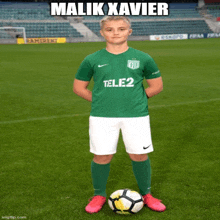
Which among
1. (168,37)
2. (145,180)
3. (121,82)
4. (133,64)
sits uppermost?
(133,64)

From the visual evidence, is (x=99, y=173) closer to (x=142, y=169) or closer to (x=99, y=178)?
(x=99, y=178)

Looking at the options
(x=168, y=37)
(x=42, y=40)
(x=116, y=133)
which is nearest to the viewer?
(x=116, y=133)

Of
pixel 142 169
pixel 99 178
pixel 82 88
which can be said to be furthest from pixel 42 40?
pixel 142 169

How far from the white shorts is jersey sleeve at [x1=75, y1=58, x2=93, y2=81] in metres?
0.34

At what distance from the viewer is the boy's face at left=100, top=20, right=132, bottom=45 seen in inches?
104

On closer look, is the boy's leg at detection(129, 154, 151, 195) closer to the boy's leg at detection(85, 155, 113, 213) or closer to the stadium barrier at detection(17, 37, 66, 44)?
the boy's leg at detection(85, 155, 113, 213)

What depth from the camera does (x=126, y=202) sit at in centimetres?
287

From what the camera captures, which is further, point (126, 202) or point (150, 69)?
point (126, 202)

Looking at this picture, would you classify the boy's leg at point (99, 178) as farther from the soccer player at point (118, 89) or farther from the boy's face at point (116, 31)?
the boy's face at point (116, 31)

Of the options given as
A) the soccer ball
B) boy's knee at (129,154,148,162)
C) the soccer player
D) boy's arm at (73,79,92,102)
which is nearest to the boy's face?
the soccer player

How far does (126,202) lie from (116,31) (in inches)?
55.5

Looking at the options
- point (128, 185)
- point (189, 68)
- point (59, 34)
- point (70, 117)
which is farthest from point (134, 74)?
point (59, 34)

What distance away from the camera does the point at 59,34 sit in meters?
41.4

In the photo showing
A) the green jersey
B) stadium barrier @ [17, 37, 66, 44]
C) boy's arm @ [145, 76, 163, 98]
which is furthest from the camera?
stadium barrier @ [17, 37, 66, 44]
